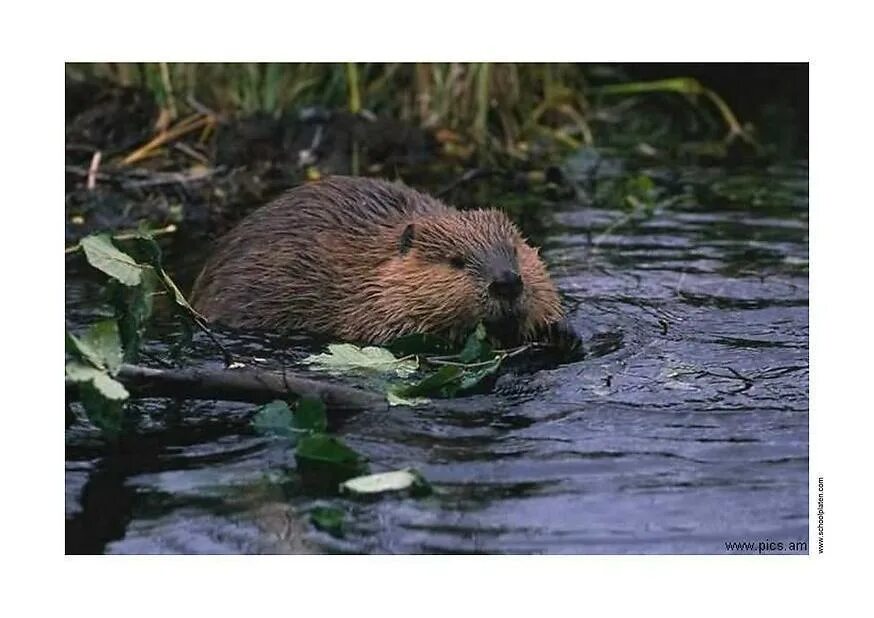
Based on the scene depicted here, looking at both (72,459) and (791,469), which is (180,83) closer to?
(72,459)

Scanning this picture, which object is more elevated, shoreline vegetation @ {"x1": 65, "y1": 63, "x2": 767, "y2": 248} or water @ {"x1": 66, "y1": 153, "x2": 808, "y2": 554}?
shoreline vegetation @ {"x1": 65, "y1": 63, "x2": 767, "y2": 248}

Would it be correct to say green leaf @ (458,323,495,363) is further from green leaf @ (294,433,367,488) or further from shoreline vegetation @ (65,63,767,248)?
shoreline vegetation @ (65,63,767,248)

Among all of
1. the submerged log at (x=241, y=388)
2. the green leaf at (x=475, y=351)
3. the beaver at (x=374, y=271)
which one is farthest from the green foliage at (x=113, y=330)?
the beaver at (x=374, y=271)

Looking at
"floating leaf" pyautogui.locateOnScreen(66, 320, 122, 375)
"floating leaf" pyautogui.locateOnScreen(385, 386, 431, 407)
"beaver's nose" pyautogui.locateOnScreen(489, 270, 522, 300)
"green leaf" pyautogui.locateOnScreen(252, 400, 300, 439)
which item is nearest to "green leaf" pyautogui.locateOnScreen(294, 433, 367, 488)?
"green leaf" pyautogui.locateOnScreen(252, 400, 300, 439)

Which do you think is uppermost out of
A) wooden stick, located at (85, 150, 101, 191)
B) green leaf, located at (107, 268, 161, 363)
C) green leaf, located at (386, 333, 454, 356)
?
wooden stick, located at (85, 150, 101, 191)

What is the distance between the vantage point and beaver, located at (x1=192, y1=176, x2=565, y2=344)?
16.8ft

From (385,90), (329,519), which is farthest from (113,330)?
(385,90)

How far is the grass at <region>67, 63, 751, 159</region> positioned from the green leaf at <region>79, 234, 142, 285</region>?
12.4 ft

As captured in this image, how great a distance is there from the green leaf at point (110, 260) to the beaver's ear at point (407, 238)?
50.1 inches

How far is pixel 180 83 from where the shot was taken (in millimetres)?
8211

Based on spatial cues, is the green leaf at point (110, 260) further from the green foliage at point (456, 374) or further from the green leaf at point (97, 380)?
the green foliage at point (456, 374)
